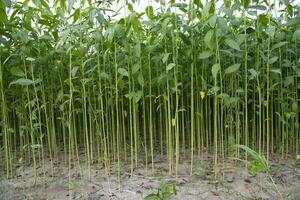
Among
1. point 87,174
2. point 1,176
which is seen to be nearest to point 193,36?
point 87,174

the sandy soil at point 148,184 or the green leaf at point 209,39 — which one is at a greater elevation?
the green leaf at point 209,39

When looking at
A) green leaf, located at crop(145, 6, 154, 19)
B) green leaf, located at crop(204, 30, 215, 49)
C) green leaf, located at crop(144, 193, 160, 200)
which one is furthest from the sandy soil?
green leaf, located at crop(145, 6, 154, 19)

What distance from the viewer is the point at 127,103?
11.7 ft

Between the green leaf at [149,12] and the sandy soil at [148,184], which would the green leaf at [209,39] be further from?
the sandy soil at [148,184]

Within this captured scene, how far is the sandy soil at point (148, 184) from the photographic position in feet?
7.43

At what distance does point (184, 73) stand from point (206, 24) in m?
0.80

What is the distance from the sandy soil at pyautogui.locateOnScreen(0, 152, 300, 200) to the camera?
7.43 feet

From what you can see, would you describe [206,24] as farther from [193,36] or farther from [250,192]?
[250,192]

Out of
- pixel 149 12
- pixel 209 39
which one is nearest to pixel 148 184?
pixel 209 39

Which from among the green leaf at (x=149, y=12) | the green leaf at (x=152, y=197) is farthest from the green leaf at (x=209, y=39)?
the green leaf at (x=152, y=197)

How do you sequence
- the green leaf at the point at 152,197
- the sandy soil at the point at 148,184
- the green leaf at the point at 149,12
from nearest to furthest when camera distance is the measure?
the green leaf at the point at 152,197
the sandy soil at the point at 148,184
the green leaf at the point at 149,12

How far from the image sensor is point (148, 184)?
241 centimetres

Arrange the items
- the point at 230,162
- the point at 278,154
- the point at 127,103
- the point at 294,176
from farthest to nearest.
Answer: the point at 127,103, the point at 278,154, the point at 230,162, the point at 294,176

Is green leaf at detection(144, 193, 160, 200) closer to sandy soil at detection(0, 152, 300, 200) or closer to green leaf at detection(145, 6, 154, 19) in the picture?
sandy soil at detection(0, 152, 300, 200)
